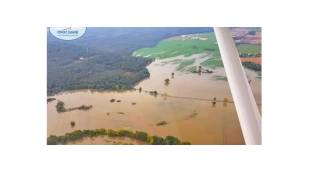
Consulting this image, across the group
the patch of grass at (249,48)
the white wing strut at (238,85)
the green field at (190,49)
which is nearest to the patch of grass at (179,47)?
the green field at (190,49)

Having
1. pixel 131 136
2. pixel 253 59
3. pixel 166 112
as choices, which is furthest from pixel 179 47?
pixel 131 136

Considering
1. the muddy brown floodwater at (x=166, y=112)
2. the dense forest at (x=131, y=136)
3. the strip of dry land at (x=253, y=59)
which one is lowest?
the dense forest at (x=131, y=136)

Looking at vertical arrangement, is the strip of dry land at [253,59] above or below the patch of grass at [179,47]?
below

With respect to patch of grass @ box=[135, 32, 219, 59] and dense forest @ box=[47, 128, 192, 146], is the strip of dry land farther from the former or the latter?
dense forest @ box=[47, 128, 192, 146]

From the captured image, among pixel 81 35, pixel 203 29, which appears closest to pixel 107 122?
pixel 81 35

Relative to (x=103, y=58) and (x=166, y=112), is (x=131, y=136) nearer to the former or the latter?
(x=166, y=112)

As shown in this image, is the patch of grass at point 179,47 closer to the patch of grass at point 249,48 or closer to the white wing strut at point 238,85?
the white wing strut at point 238,85

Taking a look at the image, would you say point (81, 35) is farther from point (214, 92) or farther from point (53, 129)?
point (214, 92)
